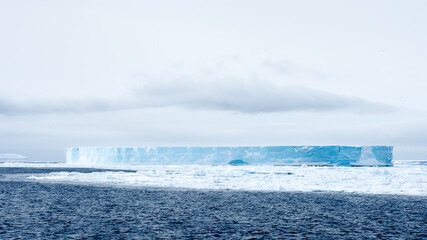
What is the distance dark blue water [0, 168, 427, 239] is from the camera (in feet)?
22.5

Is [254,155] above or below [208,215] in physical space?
above

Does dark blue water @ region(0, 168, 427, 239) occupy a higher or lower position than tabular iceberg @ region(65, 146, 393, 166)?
lower

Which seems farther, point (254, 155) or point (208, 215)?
point (254, 155)

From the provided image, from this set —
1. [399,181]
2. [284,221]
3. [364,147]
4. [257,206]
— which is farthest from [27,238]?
[364,147]

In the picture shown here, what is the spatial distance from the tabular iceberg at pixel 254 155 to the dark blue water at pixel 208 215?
1405 centimetres

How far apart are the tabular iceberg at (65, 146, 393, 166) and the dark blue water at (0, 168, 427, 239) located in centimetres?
1405

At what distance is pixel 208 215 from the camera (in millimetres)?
8750

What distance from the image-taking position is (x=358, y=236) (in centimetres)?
673

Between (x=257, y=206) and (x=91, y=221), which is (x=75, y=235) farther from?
(x=257, y=206)

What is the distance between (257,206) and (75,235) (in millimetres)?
4691

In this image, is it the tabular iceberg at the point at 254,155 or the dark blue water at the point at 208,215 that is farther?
the tabular iceberg at the point at 254,155

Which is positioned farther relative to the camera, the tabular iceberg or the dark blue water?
the tabular iceberg

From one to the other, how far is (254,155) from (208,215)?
773 inches

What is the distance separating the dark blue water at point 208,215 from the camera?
270 inches
